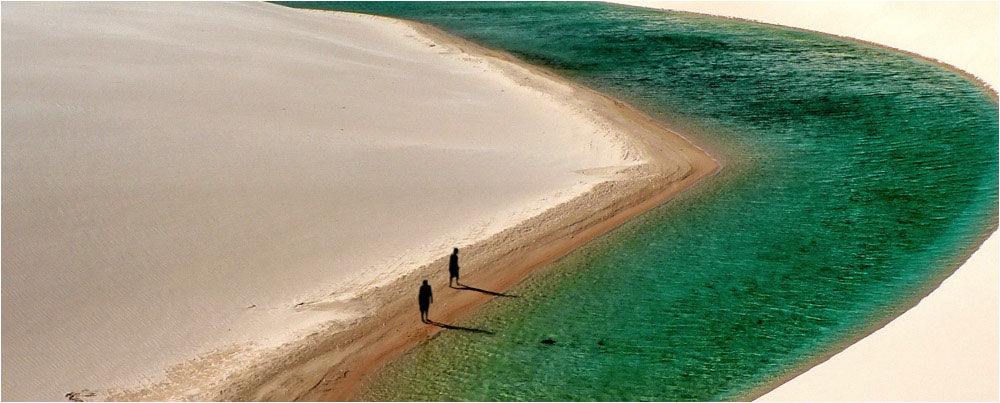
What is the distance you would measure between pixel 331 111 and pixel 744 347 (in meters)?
14.4

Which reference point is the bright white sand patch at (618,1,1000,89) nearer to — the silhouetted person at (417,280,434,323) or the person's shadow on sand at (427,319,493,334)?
the person's shadow on sand at (427,319,493,334)

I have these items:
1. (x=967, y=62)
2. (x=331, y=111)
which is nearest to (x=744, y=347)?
(x=331, y=111)

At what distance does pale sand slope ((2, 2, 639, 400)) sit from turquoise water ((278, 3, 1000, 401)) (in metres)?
2.68

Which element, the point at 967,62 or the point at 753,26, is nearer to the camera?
the point at 967,62

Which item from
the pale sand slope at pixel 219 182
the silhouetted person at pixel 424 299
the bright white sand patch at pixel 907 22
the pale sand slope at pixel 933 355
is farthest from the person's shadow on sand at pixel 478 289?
the bright white sand patch at pixel 907 22

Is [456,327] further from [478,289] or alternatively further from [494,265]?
[494,265]

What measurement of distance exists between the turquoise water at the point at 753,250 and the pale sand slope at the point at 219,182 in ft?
8.79

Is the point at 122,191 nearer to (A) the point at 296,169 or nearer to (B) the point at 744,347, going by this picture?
(A) the point at 296,169

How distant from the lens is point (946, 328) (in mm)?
12914

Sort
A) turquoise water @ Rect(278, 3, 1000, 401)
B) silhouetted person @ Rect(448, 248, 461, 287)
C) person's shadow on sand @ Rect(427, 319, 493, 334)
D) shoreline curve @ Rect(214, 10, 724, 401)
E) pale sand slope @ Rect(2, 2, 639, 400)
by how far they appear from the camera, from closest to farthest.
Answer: shoreline curve @ Rect(214, 10, 724, 401) → turquoise water @ Rect(278, 3, 1000, 401) → pale sand slope @ Rect(2, 2, 639, 400) → person's shadow on sand @ Rect(427, 319, 493, 334) → silhouetted person @ Rect(448, 248, 461, 287)

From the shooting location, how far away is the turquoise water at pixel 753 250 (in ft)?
42.3

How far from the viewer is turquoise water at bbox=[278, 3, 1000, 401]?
12.9 metres

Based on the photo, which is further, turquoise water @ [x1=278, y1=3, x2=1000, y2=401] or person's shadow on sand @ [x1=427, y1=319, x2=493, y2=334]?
person's shadow on sand @ [x1=427, y1=319, x2=493, y2=334]

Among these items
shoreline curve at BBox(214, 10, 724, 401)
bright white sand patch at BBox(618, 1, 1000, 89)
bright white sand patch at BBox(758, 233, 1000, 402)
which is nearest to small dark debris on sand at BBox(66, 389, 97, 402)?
shoreline curve at BBox(214, 10, 724, 401)
